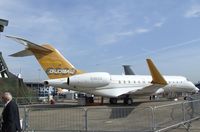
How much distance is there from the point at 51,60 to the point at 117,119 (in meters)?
17.7

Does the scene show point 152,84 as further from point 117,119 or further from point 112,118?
point 112,118

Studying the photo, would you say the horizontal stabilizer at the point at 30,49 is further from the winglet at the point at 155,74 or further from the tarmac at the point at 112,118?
the tarmac at the point at 112,118

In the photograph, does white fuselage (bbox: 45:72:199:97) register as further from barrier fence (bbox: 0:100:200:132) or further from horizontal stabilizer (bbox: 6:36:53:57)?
barrier fence (bbox: 0:100:200:132)

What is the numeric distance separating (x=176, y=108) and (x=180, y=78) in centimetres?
2622

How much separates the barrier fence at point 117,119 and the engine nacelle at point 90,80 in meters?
14.1

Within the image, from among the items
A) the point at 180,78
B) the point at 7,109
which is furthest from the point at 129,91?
the point at 7,109

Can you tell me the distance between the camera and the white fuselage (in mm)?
31422

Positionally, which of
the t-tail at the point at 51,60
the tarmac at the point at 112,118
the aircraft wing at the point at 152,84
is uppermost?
the t-tail at the point at 51,60

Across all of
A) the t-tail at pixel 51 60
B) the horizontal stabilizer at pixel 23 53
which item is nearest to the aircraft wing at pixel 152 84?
the t-tail at pixel 51 60

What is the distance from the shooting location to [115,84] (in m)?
34.9

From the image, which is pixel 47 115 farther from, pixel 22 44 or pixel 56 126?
pixel 22 44

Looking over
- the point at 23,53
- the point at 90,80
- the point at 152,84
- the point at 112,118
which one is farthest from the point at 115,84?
the point at 112,118

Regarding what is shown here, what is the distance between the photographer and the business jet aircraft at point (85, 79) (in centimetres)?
3125

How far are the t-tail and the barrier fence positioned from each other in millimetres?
15758
